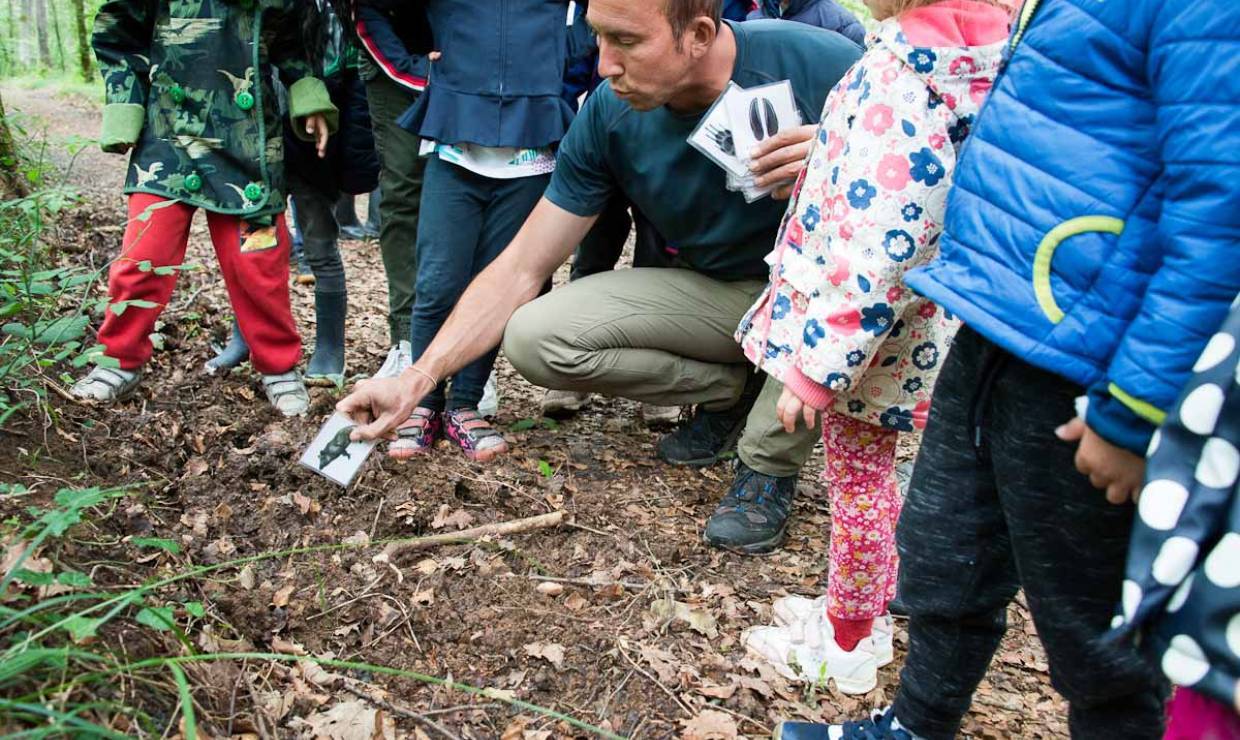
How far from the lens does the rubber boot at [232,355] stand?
12.5 ft

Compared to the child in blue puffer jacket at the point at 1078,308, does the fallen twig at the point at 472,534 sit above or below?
below

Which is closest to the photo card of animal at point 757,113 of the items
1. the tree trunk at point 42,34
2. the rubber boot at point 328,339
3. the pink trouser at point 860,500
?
the pink trouser at point 860,500

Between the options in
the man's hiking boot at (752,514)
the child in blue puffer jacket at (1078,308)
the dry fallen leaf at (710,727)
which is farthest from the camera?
the man's hiking boot at (752,514)

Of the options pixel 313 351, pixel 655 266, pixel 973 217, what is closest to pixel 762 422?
pixel 655 266

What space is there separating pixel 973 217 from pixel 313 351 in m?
3.43

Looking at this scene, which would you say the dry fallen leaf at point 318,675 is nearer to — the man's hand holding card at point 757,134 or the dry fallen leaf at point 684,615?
the dry fallen leaf at point 684,615

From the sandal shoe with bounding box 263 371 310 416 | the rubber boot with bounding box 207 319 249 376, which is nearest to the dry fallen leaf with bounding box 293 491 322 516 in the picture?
the sandal shoe with bounding box 263 371 310 416

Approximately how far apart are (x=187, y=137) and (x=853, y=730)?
9.54 ft

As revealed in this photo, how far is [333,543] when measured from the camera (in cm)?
271

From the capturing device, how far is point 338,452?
247 cm

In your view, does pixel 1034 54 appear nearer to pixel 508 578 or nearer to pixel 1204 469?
pixel 1204 469

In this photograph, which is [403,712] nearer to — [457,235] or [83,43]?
[457,235]

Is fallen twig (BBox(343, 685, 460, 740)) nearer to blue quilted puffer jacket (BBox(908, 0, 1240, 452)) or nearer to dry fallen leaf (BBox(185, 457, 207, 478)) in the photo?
dry fallen leaf (BBox(185, 457, 207, 478))

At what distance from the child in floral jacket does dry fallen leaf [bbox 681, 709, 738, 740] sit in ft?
1.31
